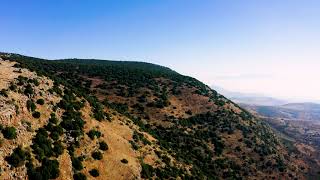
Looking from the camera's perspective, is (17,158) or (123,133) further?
(123,133)

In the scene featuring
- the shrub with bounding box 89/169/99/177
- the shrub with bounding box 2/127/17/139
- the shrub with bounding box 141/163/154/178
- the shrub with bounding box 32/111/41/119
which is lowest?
the shrub with bounding box 141/163/154/178

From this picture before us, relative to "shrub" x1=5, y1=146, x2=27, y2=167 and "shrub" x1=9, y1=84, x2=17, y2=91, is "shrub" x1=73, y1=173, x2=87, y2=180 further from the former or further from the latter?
"shrub" x1=9, y1=84, x2=17, y2=91

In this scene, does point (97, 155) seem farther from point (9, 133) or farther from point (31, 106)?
point (9, 133)

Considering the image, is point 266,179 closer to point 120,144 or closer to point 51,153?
point 120,144

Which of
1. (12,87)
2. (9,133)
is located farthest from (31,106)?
(9,133)

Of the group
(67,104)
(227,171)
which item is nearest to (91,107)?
(67,104)

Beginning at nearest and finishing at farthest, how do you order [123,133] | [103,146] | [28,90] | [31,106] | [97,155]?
[31,106], [97,155], [28,90], [103,146], [123,133]

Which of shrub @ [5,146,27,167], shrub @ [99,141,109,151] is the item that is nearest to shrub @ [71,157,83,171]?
shrub @ [99,141,109,151]
